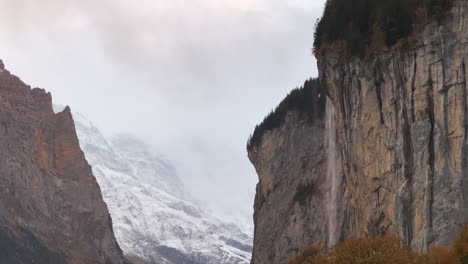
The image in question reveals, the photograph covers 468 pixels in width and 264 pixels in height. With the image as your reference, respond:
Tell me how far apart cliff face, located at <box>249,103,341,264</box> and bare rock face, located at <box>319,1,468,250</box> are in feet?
125

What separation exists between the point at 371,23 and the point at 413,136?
9296 millimetres

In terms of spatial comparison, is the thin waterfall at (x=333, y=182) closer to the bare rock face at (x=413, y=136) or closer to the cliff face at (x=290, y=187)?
the bare rock face at (x=413, y=136)

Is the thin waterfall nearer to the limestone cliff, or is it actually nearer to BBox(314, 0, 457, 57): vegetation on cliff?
the limestone cliff

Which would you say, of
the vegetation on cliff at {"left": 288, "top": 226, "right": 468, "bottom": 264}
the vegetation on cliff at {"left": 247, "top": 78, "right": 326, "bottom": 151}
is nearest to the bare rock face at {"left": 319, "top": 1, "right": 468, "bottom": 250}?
the vegetation on cliff at {"left": 288, "top": 226, "right": 468, "bottom": 264}

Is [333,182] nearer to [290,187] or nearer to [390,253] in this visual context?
[390,253]

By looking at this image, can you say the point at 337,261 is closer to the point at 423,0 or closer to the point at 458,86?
the point at 458,86

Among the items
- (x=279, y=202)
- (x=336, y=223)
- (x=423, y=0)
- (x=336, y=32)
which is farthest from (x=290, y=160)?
(x=423, y=0)

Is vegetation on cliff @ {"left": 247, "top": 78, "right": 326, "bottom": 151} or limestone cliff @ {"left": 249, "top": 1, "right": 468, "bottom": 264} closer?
limestone cliff @ {"left": 249, "top": 1, "right": 468, "bottom": 264}

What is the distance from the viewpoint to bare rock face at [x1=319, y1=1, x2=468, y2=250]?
45.9 metres

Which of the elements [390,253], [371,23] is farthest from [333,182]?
[390,253]

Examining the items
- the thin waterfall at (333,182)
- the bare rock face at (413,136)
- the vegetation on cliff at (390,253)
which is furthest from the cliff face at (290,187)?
the vegetation on cliff at (390,253)

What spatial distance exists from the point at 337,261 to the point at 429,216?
18.0ft

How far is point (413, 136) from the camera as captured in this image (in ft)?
159

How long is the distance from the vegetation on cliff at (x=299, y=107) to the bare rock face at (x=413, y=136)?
4751cm
